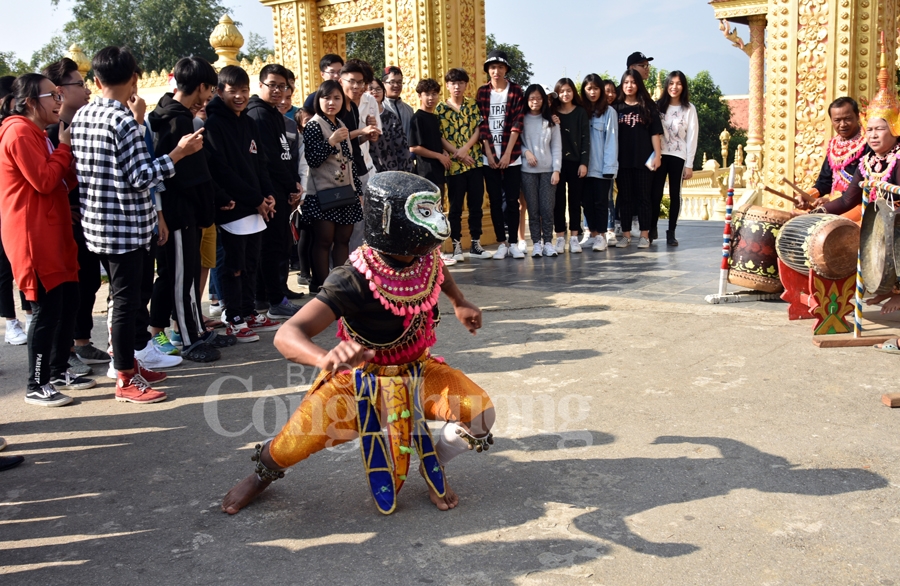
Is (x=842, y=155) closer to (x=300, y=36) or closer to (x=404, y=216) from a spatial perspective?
(x=404, y=216)

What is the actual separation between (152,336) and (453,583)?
3548mm

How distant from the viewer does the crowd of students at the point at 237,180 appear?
14.7 ft

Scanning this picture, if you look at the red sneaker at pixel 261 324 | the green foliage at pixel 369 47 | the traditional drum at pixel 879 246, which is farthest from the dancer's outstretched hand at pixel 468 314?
the green foliage at pixel 369 47

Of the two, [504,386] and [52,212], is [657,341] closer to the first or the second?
[504,386]

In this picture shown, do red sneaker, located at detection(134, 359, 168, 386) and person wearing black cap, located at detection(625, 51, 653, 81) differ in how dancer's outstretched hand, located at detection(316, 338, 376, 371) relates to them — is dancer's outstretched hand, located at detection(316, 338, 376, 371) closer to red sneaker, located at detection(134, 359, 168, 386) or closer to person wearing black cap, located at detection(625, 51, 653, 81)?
red sneaker, located at detection(134, 359, 168, 386)

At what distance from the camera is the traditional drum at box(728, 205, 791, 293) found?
6.41 metres

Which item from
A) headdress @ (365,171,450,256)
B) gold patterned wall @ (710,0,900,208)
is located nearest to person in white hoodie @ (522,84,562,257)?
gold patterned wall @ (710,0,900,208)

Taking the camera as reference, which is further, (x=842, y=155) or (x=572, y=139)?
(x=572, y=139)

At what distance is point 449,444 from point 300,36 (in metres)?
9.55

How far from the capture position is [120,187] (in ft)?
14.8

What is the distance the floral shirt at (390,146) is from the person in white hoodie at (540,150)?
1.44 meters

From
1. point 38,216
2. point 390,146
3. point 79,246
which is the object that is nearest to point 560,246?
point 390,146

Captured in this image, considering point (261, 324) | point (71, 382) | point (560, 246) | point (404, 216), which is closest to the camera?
point (404, 216)

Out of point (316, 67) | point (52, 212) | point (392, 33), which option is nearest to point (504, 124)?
point (392, 33)
